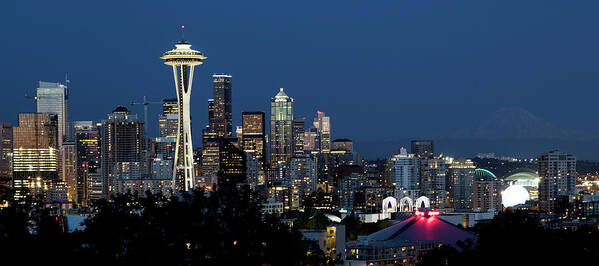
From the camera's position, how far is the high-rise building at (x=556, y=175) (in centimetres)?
18138

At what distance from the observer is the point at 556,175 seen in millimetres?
184625

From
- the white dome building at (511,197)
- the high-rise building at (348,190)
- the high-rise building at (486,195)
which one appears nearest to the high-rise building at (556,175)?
the white dome building at (511,197)

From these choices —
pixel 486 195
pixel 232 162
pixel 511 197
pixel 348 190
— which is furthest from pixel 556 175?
pixel 232 162

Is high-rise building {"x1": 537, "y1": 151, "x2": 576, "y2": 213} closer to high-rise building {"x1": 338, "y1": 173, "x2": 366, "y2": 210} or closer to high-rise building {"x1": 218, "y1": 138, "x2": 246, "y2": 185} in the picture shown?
high-rise building {"x1": 338, "y1": 173, "x2": 366, "y2": 210}

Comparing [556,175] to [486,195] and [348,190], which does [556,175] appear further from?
[348,190]

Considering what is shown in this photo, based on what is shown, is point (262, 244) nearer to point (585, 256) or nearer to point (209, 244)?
point (209, 244)

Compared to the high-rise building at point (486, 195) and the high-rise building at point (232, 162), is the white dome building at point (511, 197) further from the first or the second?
the high-rise building at point (232, 162)

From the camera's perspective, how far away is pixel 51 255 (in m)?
33.3

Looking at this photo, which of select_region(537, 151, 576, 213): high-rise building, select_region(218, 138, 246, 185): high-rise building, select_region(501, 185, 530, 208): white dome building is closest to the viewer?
select_region(537, 151, 576, 213): high-rise building

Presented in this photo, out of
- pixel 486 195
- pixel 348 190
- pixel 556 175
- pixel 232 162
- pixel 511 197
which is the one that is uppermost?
pixel 232 162

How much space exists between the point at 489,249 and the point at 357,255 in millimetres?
36917

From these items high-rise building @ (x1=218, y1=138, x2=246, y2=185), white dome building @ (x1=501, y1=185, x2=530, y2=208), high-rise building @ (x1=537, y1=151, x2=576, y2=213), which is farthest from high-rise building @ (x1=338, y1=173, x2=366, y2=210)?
high-rise building @ (x1=537, y1=151, x2=576, y2=213)

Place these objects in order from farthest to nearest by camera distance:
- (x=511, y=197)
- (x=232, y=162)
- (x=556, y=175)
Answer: (x=511, y=197), (x=232, y=162), (x=556, y=175)

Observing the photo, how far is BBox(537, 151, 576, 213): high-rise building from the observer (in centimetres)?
18138
